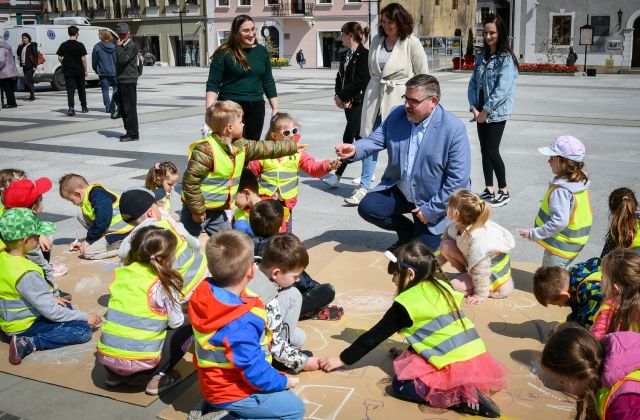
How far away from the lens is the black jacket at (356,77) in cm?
724

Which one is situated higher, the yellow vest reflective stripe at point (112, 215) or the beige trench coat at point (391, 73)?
the beige trench coat at point (391, 73)

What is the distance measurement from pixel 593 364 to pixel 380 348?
5.08ft

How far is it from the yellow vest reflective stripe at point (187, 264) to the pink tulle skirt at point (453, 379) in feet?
4.74

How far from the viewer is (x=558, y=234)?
14.3ft

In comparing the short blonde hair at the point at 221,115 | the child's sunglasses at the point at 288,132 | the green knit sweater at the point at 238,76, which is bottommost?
the child's sunglasses at the point at 288,132

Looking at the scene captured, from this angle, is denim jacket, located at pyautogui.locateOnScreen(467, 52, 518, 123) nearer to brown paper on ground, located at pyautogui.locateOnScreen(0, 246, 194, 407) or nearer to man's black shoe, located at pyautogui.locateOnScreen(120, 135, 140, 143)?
brown paper on ground, located at pyautogui.locateOnScreen(0, 246, 194, 407)

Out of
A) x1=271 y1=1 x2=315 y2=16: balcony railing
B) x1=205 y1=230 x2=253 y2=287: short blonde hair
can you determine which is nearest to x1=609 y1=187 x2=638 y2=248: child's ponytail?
x1=205 y1=230 x2=253 y2=287: short blonde hair

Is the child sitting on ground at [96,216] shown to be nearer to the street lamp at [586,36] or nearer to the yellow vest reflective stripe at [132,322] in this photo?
the yellow vest reflective stripe at [132,322]

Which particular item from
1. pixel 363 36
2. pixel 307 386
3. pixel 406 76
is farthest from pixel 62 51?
pixel 307 386

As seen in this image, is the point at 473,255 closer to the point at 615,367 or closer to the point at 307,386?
the point at 307,386

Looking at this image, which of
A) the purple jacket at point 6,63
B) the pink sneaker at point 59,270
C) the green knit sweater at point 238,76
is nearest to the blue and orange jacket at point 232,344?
the pink sneaker at point 59,270

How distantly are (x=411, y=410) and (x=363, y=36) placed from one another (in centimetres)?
539

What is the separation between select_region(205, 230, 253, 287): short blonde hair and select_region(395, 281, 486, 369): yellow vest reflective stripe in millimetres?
763

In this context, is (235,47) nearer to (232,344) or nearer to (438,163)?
(438,163)
